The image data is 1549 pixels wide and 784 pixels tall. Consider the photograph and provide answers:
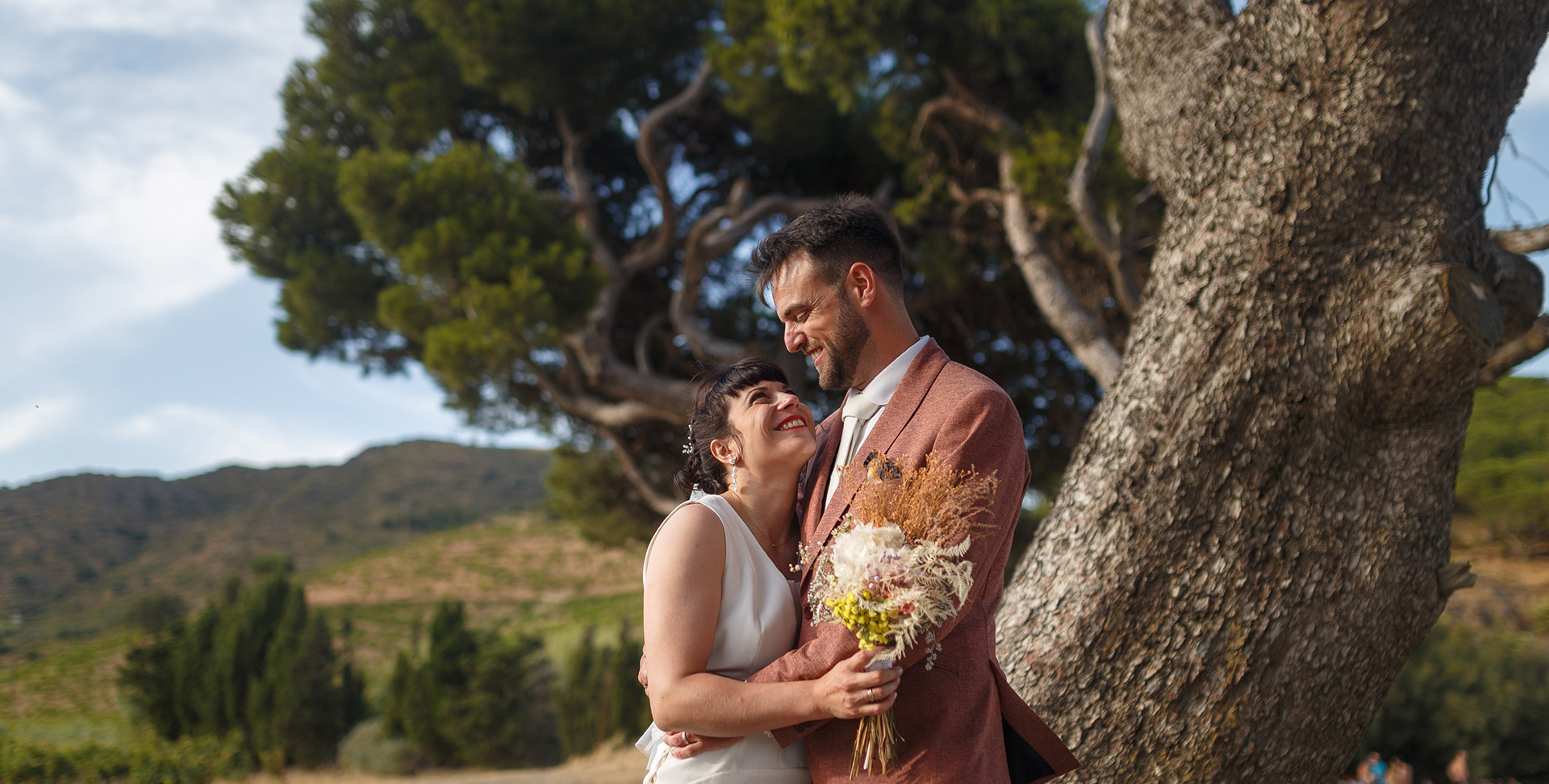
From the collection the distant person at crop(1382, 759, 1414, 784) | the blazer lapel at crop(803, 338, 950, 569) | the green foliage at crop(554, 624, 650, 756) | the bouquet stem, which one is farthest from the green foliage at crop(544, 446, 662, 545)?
the bouquet stem

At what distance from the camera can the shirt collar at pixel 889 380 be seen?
2.13m

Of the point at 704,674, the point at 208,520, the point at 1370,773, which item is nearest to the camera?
the point at 704,674

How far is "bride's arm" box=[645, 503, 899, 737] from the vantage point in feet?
5.25

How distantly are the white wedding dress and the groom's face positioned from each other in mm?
480

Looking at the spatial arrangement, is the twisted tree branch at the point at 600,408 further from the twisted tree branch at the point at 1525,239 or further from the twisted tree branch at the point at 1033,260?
the twisted tree branch at the point at 1525,239

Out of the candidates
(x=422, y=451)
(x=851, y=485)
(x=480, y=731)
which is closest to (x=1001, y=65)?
(x=851, y=485)

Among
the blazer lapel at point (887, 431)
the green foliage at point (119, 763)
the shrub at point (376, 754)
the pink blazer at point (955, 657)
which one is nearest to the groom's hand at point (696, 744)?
the pink blazer at point (955, 657)

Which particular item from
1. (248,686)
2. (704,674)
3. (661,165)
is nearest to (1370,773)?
(704,674)

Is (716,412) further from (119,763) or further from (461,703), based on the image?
(461,703)

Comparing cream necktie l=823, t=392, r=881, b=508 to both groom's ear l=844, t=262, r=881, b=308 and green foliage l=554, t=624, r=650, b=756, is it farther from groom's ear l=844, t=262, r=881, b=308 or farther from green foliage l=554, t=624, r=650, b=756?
green foliage l=554, t=624, r=650, b=756

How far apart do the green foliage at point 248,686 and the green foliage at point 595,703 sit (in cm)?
326

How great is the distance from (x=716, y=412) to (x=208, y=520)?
40.6 m

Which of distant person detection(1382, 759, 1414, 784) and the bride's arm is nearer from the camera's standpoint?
the bride's arm

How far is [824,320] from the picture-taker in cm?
217
